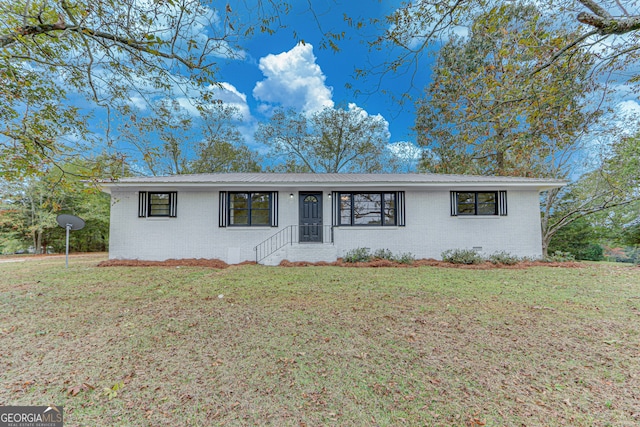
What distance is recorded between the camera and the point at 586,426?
1.94 meters

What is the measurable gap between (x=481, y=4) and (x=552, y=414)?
5.29 metres

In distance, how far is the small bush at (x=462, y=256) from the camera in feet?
29.6

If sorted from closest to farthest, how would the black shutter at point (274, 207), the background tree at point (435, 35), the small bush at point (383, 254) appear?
the background tree at point (435, 35) < the small bush at point (383, 254) < the black shutter at point (274, 207)

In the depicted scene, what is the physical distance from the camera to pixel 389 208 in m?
10.1

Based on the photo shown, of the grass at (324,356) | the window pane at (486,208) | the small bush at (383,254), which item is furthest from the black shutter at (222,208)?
the window pane at (486,208)

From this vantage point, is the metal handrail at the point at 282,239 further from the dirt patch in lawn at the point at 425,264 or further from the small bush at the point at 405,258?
the small bush at the point at 405,258

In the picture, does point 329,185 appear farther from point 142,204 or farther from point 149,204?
point 142,204

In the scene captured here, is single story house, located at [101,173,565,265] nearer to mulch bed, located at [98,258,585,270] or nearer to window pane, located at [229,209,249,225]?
window pane, located at [229,209,249,225]

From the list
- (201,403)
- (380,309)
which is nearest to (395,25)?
(380,309)

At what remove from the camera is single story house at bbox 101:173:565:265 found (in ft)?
31.2

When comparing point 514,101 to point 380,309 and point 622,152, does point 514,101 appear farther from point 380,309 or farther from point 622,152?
point 622,152

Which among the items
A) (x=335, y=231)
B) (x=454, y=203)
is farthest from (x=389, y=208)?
(x=454, y=203)

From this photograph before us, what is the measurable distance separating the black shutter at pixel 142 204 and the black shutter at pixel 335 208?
23.0ft
